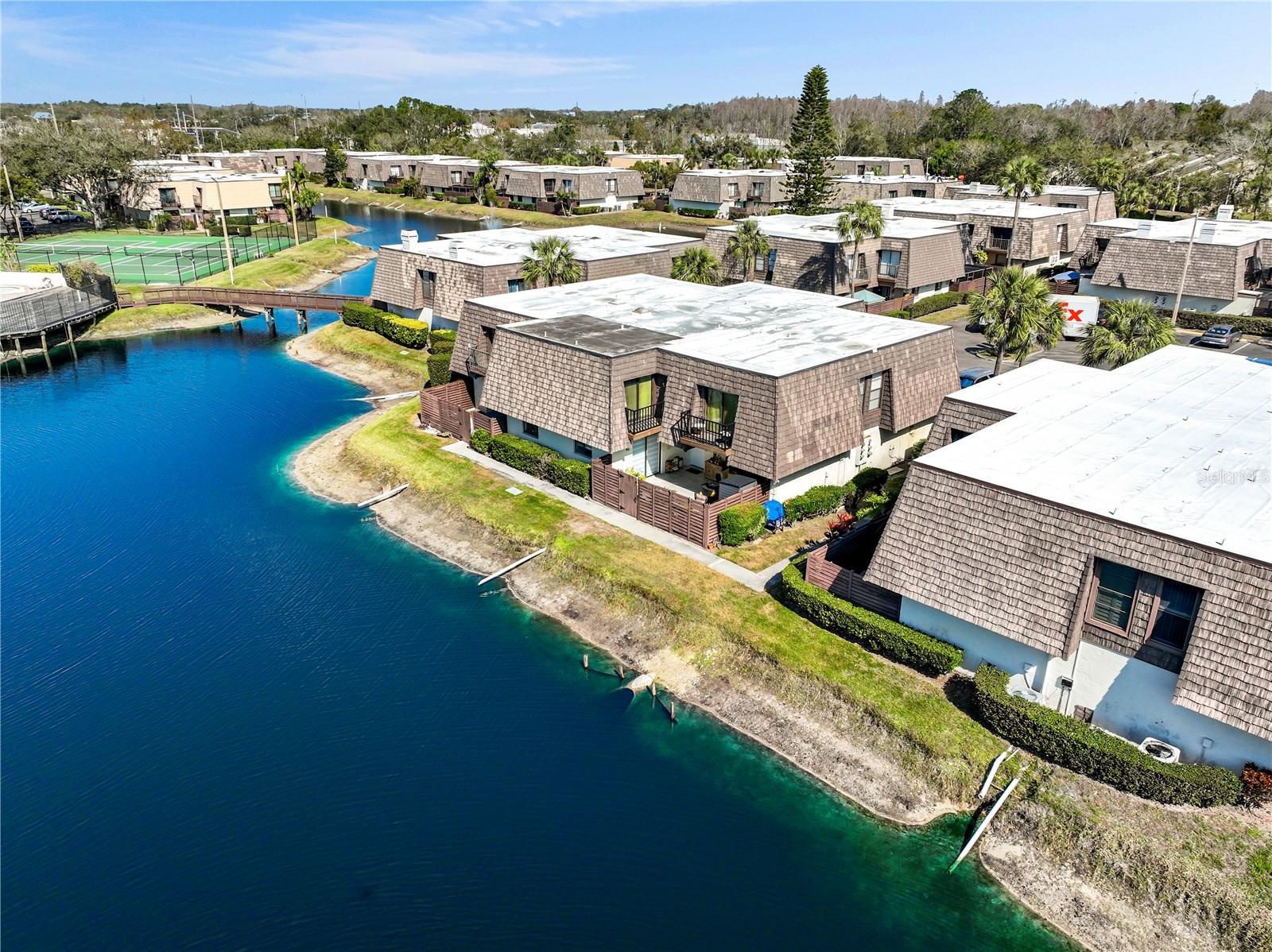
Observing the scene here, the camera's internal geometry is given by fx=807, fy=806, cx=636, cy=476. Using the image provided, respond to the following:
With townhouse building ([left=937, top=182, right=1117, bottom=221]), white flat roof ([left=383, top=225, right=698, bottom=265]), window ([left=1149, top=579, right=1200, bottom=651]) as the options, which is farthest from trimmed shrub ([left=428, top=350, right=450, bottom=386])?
townhouse building ([left=937, top=182, right=1117, bottom=221])

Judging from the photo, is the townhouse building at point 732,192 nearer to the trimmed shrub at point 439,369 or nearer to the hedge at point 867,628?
the trimmed shrub at point 439,369

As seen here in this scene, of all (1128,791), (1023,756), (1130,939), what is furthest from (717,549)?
(1130,939)

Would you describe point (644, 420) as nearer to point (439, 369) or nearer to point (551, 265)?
point (439, 369)

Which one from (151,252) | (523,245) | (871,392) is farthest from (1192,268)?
(151,252)

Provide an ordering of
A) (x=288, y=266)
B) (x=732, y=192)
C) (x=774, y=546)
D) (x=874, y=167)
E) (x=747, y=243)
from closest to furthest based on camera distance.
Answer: (x=774, y=546) → (x=747, y=243) → (x=288, y=266) → (x=732, y=192) → (x=874, y=167)

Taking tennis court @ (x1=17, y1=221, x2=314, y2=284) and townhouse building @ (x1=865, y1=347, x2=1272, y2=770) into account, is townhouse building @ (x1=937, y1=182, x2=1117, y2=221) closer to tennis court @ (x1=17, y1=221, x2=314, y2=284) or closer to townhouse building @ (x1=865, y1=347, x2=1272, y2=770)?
townhouse building @ (x1=865, y1=347, x2=1272, y2=770)

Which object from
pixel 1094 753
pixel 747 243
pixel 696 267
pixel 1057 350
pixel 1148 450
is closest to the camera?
pixel 1094 753

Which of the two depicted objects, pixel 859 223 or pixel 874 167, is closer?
pixel 859 223
